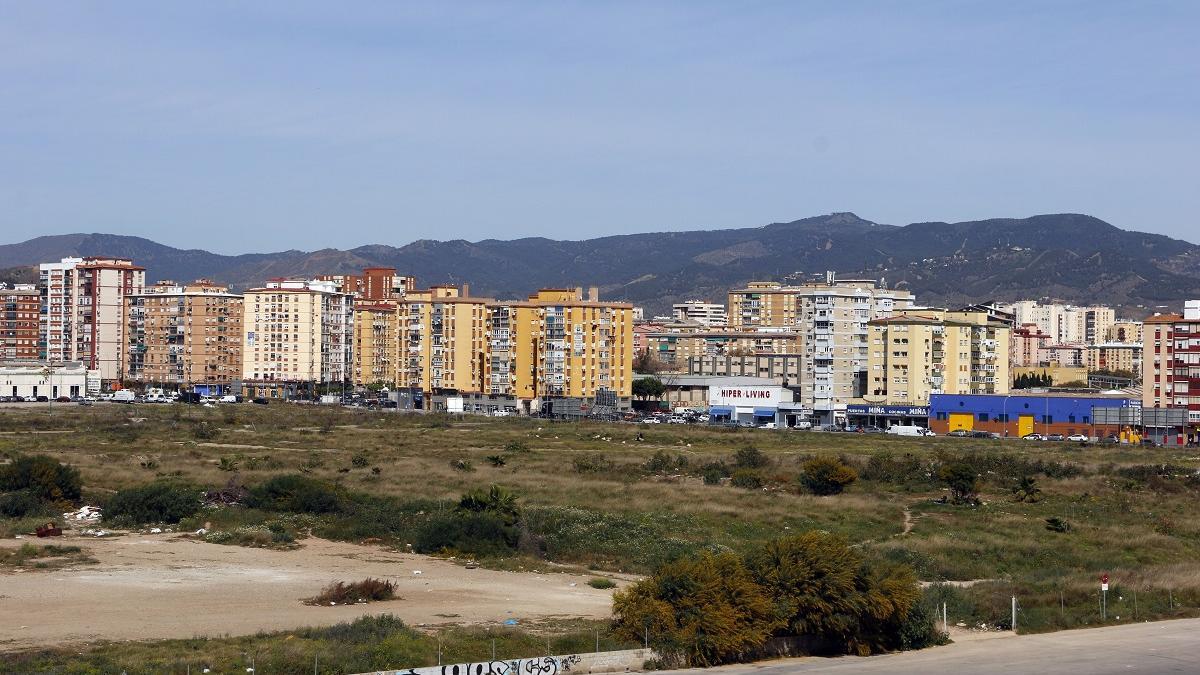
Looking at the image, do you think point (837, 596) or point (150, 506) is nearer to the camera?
point (837, 596)

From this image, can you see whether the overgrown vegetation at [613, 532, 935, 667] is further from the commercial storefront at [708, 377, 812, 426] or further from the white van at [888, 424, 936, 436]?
the commercial storefront at [708, 377, 812, 426]

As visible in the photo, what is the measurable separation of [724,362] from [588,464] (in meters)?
95.1

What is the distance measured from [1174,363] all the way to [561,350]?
173 feet

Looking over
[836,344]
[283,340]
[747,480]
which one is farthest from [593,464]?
[283,340]

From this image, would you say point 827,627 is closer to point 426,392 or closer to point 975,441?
point 975,441

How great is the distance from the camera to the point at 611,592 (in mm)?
34531

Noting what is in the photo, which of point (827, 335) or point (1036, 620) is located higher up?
point (827, 335)

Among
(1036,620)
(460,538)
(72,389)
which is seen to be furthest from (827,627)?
(72,389)

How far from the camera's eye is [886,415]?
11369 cm

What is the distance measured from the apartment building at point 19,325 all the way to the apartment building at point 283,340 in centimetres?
4127

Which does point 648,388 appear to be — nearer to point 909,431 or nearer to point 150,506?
point 909,431

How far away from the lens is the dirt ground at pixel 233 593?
94.7 feet

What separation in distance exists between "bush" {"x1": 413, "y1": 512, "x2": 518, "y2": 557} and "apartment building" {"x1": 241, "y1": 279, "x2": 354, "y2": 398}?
376 feet

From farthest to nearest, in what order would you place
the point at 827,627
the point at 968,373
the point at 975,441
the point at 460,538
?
the point at 968,373, the point at 975,441, the point at 460,538, the point at 827,627
